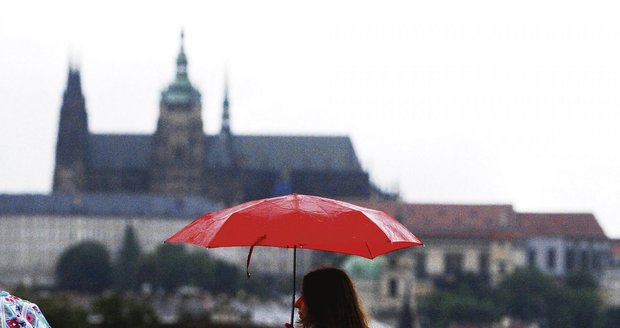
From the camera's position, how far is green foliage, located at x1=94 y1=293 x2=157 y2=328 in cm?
8056

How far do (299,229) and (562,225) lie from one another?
16112 cm

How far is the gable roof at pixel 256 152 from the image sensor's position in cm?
17150

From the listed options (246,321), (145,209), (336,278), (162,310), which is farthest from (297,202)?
(145,209)

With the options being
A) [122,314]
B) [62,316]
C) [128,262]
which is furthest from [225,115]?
[62,316]

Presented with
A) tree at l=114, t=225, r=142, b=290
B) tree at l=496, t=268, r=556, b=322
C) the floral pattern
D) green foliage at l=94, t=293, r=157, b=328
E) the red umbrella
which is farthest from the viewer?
tree at l=114, t=225, r=142, b=290

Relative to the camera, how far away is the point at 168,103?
565ft

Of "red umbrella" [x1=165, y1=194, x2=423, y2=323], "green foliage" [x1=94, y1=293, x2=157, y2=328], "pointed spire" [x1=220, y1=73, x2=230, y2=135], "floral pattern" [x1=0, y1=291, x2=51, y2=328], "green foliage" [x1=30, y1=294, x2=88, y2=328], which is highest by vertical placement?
"red umbrella" [x1=165, y1=194, x2=423, y2=323]

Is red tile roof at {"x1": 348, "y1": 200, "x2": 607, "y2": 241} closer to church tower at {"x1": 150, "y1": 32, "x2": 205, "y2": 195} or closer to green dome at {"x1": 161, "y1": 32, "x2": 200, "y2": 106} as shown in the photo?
church tower at {"x1": 150, "y1": 32, "x2": 205, "y2": 195}

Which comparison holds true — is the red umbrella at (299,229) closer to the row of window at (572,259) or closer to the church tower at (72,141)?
the church tower at (72,141)

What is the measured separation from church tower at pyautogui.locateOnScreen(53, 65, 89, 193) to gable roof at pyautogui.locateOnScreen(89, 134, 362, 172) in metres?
1.56

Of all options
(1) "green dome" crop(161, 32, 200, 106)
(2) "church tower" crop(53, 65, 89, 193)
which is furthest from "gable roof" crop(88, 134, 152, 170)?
(1) "green dome" crop(161, 32, 200, 106)

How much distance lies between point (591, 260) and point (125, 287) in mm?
37324

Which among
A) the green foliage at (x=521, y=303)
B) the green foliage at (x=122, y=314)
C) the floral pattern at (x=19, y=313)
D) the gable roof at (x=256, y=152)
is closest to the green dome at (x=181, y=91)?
the gable roof at (x=256, y=152)

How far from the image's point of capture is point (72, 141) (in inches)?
6575
